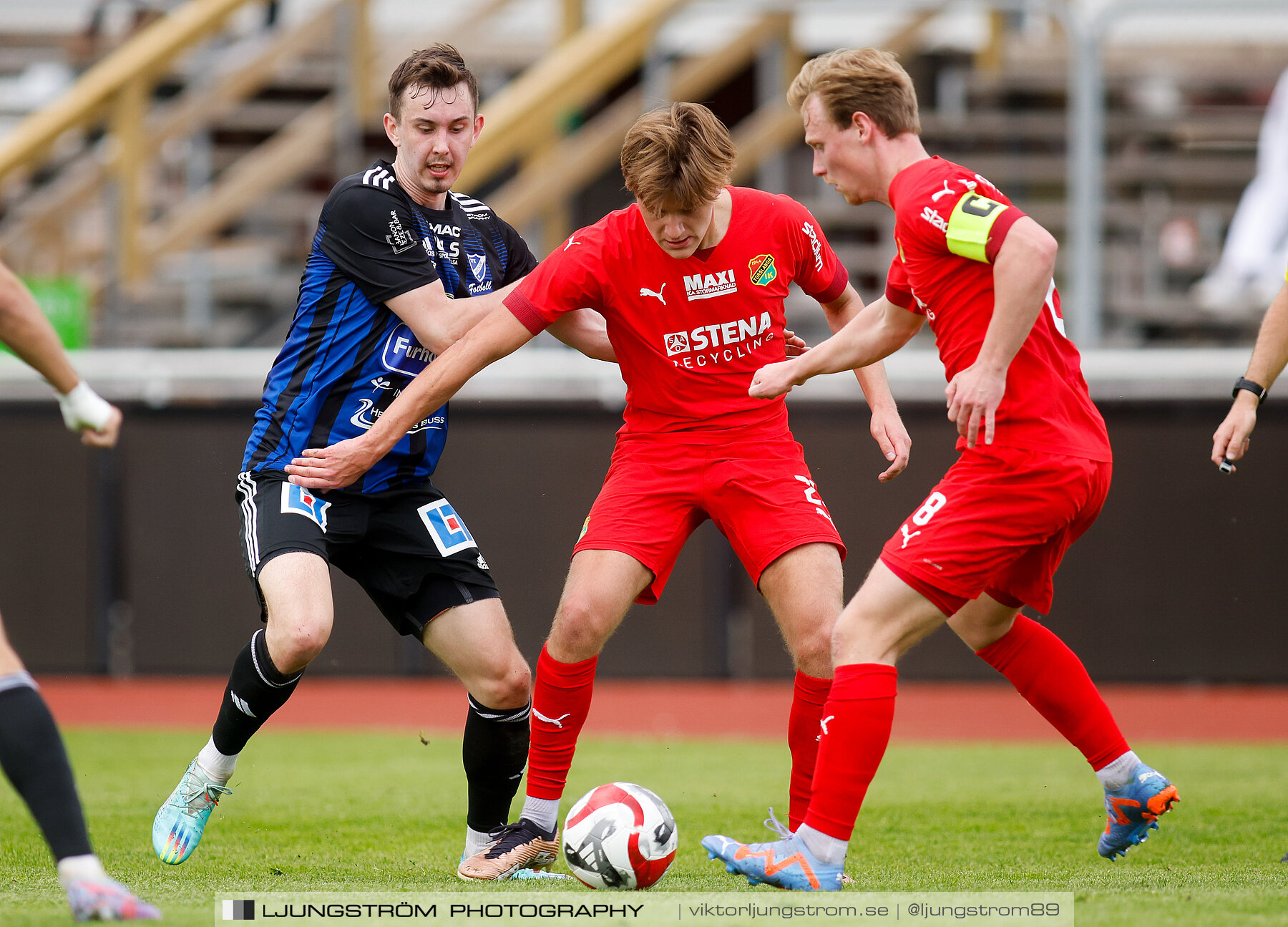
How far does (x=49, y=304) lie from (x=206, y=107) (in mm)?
3105

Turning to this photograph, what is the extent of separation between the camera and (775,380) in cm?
445

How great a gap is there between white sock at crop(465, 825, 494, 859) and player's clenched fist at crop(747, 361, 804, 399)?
1732mm

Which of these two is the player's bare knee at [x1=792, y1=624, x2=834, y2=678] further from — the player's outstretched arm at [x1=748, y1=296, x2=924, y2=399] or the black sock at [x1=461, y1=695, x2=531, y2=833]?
the black sock at [x1=461, y1=695, x2=531, y2=833]

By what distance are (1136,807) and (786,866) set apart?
1318 mm

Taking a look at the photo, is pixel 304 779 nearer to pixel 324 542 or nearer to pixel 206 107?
pixel 324 542

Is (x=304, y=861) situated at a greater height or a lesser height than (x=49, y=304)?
lesser

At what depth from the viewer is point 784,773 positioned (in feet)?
24.6

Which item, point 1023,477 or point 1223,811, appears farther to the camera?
point 1223,811

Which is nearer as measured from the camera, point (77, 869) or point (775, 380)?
point (77, 869)

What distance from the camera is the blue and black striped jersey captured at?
4.77 meters

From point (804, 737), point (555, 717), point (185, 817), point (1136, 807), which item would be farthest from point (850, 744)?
point (185, 817)

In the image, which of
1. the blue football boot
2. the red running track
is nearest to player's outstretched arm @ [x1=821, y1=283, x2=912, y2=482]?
the blue football boot

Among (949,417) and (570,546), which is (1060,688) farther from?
(570,546)

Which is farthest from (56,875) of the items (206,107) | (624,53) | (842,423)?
(206,107)
